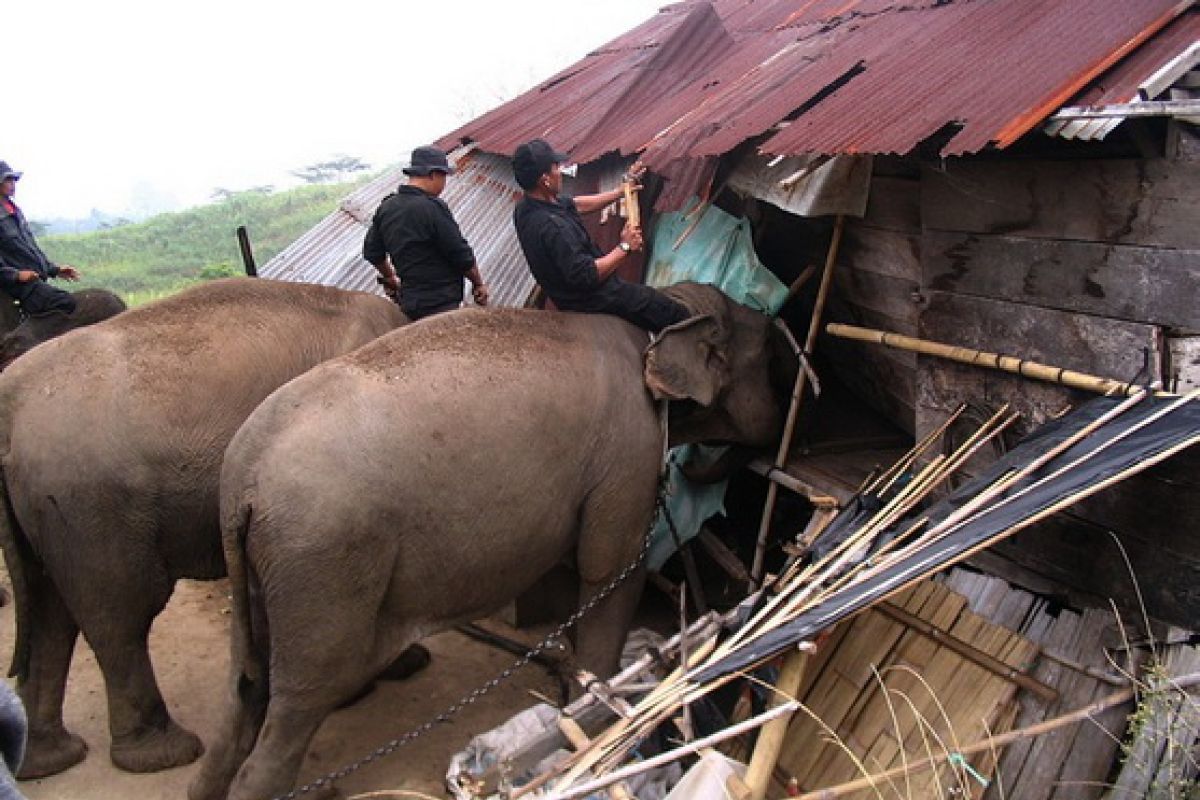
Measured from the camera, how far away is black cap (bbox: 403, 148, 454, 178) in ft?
20.1

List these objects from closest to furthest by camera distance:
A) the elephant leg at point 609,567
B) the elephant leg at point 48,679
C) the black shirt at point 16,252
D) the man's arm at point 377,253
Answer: the elephant leg at point 609,567 < the elephant leg at point 48,679 < the man's arm at point 377,253 < the black shirt at point 16,252

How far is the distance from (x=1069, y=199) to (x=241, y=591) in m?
3.92

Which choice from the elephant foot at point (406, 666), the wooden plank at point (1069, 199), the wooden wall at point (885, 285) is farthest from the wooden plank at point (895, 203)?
the elephant foot at point (406, 666)

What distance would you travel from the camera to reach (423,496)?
4.48 metres

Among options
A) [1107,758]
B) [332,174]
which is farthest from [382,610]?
[332,174]

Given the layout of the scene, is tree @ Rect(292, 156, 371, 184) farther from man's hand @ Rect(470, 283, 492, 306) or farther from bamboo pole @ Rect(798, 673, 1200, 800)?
bamboo pole @ Rect(798, 673, 1200, 800)

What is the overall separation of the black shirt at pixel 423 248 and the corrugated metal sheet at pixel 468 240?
5.05 ft

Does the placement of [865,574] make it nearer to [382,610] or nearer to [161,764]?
[382,610]

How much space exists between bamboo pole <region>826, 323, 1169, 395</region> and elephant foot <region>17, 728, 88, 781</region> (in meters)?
4.68

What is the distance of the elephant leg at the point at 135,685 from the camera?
16.7 feet

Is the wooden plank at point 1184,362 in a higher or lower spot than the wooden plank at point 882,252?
lower

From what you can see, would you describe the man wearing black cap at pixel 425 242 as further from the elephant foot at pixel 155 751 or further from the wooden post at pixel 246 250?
the elephant foot at pixel 155 751

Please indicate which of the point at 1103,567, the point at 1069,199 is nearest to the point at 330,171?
the point at 1069,199

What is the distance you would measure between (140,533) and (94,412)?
2.14ft
